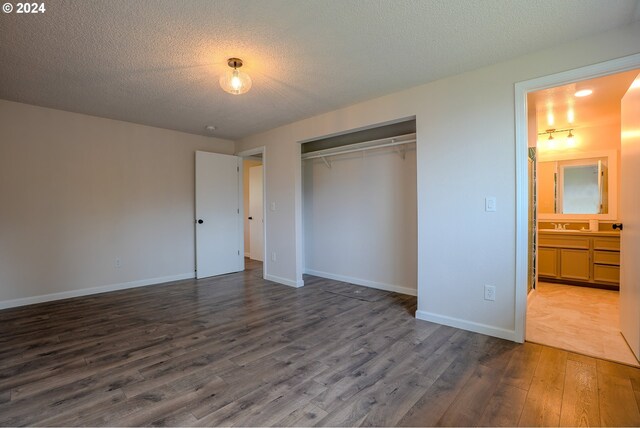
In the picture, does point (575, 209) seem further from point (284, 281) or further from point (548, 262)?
point (284, 281)

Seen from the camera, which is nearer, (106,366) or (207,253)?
(106,366)

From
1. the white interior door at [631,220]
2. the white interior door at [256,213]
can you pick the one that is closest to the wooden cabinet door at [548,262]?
the white interior door at [631,220]

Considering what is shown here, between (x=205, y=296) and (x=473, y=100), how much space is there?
3818 mm

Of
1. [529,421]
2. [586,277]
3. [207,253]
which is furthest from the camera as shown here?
[207,253]

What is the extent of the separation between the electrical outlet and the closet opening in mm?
1219

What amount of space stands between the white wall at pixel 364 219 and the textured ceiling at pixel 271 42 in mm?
1204

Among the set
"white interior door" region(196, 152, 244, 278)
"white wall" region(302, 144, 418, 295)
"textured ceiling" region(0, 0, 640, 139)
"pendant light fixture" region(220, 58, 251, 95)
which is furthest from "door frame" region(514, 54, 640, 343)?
"white interior door" region(196, 152, 244, 278)

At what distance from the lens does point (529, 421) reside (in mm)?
1601

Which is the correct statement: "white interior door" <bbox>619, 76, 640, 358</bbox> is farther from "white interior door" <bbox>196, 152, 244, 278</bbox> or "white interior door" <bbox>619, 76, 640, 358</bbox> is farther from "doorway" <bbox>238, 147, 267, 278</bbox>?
"doorway" <bbox>238, 147, 267, 278</bbox>

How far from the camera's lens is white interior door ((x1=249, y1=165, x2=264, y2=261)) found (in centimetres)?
655

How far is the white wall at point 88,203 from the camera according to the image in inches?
140

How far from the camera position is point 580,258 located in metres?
4.33

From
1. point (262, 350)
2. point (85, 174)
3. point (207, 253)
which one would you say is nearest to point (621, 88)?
point (262, 350)

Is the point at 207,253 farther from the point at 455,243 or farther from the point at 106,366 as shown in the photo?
the point at 455,243
